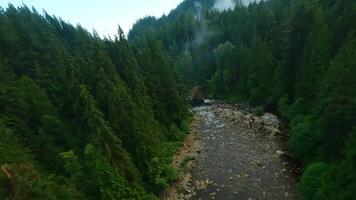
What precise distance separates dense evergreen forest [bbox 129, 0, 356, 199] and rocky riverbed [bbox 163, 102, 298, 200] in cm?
272

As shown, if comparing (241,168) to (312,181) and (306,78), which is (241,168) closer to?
(312,181)

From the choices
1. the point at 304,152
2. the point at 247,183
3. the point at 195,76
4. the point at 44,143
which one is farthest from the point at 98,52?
the point at 195,76

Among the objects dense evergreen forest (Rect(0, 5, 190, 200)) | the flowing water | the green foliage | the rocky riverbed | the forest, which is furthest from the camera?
the rocky riverbed

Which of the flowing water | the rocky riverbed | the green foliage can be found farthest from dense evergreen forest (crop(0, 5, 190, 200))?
the green foliage

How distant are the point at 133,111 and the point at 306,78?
93.9 feet

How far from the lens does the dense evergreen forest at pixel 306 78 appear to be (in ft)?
104

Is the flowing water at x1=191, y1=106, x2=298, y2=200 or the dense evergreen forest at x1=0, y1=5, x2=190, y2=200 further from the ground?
the dense evergreen forest at x1=0, y1=5, x2=190, y2=200

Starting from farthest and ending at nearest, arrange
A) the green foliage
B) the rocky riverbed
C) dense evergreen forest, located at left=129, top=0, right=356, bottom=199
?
1. the rocky riverbed
2. dense evergreen forest, located at left=129, top=0, right=356, bottom=199
3. the green foliage

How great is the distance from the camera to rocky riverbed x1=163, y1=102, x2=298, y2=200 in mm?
37719

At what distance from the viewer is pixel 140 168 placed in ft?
129

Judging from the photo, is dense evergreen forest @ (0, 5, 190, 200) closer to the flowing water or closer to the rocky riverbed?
the rocky riverbed

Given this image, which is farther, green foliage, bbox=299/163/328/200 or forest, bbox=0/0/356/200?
green foliage, bbox=299/163/328/200

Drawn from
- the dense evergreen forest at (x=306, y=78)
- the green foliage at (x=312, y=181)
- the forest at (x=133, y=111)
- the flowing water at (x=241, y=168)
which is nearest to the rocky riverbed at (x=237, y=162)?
the flowing water at (x=241, y=168)

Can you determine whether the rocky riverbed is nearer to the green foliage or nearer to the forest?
the forest
